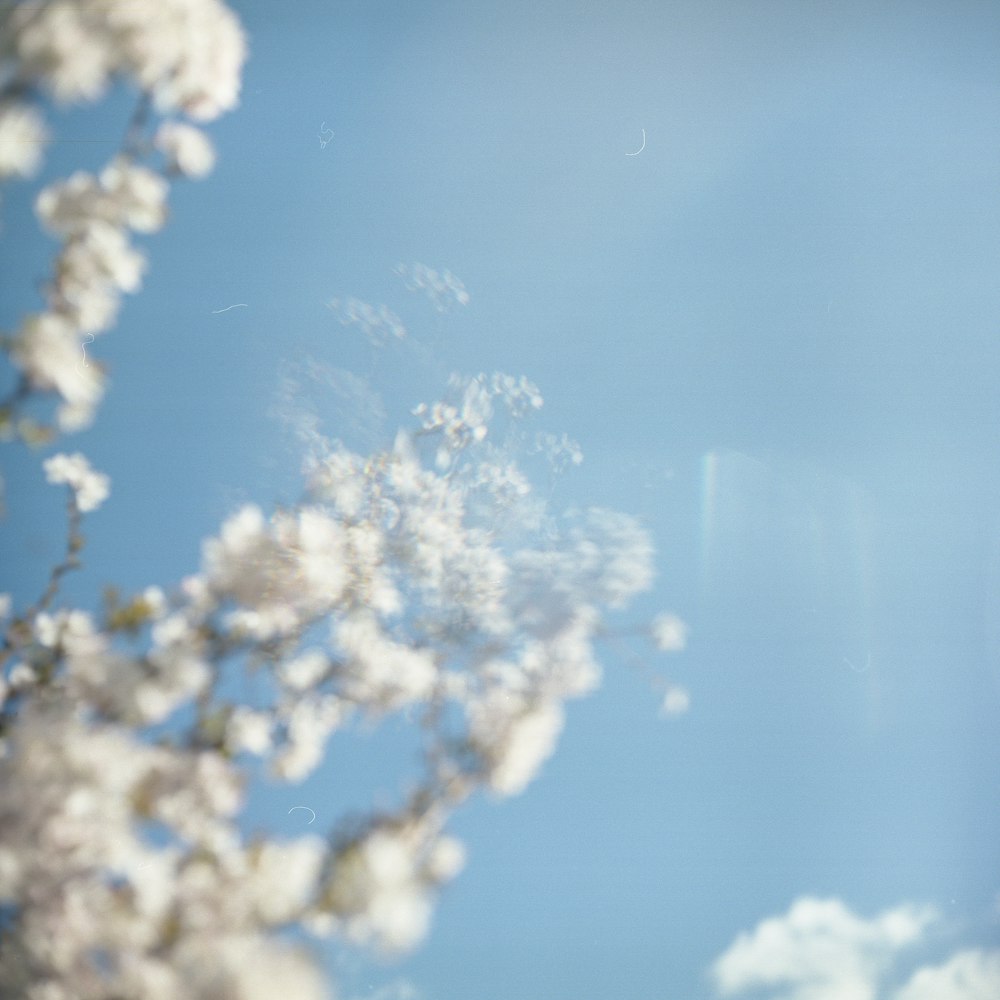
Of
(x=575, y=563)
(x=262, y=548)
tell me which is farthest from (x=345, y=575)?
(x=575, y=563)

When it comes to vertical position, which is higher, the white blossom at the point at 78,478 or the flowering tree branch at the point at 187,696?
the white blossom at the point at 78,478

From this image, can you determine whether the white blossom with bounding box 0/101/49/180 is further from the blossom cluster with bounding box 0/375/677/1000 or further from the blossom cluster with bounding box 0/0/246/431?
the blossom cluster with bounding box 0/375/677/1000

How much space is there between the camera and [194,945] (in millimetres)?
1609

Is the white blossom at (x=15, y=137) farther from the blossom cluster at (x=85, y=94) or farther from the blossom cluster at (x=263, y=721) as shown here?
the blossom cluster at (x=263, y=721)

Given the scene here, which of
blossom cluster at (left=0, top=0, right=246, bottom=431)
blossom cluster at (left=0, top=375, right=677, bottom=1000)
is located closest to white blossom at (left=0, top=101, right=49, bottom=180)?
blossom cluster at (left=0, top=0, right=246, bottom=431)

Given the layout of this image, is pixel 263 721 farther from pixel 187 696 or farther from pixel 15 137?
pixel 15 137

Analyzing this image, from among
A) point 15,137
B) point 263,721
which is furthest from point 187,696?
point 15,137

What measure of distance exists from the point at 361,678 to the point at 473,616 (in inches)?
17.8

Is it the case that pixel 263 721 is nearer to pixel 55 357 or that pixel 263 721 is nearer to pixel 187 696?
pixel 187 696

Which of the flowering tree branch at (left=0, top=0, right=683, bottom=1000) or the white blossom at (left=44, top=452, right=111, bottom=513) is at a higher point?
the white blossom at (left=44, top=452, right=111, bottom=513)

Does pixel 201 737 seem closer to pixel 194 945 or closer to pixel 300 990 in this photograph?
pixel 194 945

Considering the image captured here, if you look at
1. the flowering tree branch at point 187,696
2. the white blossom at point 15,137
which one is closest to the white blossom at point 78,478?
the flowering tree branch at point 187,696

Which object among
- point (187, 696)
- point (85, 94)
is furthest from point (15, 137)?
point (187, 696)

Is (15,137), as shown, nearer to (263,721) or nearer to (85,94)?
(85,94)
